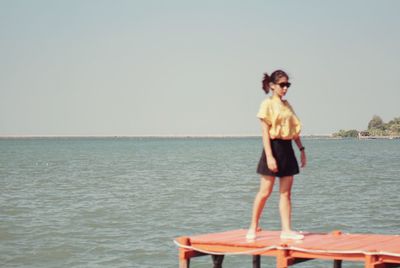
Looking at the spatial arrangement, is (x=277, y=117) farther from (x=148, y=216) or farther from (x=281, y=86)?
(x=148, y=216)

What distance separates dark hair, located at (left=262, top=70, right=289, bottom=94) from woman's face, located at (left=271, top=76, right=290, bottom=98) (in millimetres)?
41

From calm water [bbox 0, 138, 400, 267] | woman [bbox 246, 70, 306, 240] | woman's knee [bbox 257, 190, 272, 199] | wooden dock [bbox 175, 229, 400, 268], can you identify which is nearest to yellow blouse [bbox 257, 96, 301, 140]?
woman [bbox 246, 70, 306, 240]

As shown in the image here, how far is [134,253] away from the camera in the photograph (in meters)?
18.5

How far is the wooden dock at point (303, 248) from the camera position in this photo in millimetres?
9422

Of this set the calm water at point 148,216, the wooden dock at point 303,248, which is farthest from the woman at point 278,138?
the calm water at point 148,216

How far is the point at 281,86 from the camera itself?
10.3 metres

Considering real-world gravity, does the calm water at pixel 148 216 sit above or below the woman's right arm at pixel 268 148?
below

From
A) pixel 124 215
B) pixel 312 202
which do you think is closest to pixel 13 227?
pixel 124 215

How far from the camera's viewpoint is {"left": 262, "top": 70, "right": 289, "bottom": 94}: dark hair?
10.4m

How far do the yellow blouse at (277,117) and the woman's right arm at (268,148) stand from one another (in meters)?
0.05

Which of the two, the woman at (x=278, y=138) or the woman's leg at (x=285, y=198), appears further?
the woman's leg at (x=285, y=198)

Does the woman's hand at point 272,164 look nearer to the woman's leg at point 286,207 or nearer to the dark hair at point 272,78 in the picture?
the woman's leg at point 286,207

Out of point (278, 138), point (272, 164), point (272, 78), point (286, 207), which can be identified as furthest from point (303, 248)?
point (272, 78)

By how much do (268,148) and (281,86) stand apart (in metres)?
0.79
